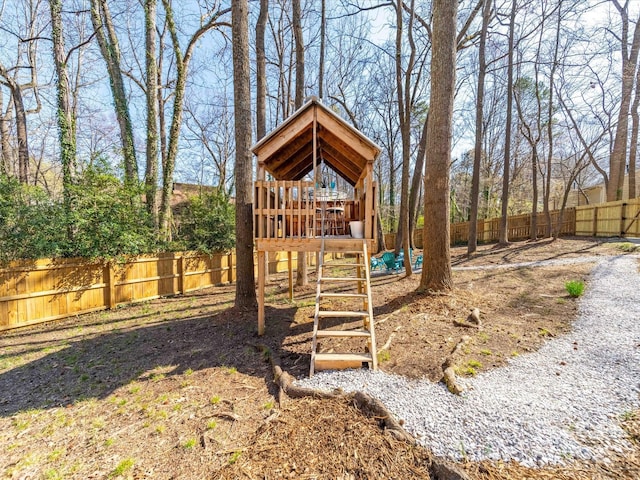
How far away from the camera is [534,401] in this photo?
2.85m

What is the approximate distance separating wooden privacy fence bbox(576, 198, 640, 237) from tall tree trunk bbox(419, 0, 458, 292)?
13.1 metres

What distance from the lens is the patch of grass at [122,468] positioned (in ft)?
7.67

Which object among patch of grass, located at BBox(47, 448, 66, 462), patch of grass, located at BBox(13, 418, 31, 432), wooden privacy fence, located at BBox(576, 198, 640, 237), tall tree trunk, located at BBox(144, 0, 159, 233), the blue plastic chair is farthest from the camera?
wooden privacy fence, located at BBox(576, 198, 640, 237)

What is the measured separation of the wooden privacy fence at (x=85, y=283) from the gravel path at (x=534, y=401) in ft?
22.2

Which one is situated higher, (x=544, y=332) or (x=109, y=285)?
(x=109, y=285)

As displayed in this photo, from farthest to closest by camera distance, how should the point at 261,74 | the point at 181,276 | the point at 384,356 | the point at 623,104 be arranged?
the point at 623,104
the point at 181,276
the point at 261,74
the point at 384,356

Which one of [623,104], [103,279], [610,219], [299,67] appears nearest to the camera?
[103,279]

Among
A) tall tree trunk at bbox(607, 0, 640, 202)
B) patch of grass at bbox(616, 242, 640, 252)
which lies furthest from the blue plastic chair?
tall tree trunk at bbox(607, 0, 640, 202)

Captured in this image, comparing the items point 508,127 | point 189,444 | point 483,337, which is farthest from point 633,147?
point 189,444

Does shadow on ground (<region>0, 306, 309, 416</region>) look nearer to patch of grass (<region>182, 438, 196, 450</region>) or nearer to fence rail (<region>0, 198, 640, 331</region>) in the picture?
fence rail (<region>0, 198, 640, 331</region>)

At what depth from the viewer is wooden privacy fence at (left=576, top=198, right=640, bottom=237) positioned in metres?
12.6

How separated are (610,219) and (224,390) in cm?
1877

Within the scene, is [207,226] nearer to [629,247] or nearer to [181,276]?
[181,276]

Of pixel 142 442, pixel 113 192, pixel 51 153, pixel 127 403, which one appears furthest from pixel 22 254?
pixel 51 153
